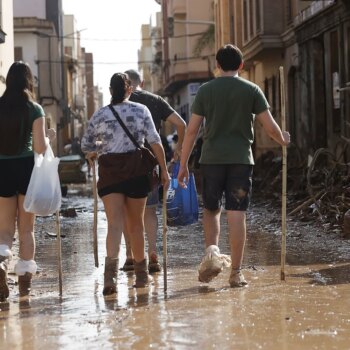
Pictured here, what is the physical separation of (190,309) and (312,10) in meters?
17.9

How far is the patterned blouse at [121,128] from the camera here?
767cm

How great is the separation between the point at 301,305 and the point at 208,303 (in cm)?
62

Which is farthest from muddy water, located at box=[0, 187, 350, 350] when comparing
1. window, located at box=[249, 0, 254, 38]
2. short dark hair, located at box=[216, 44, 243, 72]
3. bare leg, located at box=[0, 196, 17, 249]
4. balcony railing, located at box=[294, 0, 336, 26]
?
window, located at box=[249, 0, 254, 38]

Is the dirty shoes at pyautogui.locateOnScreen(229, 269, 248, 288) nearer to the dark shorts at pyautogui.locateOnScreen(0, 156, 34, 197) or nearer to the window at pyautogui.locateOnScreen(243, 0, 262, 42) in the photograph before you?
the dark shorts at pyautogui.locateOnScreen(0, 156, 34, 197)

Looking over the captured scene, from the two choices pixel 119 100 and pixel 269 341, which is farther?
pixel 119 100

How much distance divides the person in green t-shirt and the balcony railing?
13663 mm

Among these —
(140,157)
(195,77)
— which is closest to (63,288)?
(140,157)

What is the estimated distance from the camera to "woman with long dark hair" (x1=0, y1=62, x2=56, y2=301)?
24.6 feet

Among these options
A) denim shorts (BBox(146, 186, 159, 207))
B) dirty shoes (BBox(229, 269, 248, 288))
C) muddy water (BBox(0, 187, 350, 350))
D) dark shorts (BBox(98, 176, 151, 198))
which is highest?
dark shorts (BBox(98, 176, 151, 198))

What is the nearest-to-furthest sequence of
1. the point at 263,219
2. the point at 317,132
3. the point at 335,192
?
the point at 335,192
the point at 263,219
the point at 317,132

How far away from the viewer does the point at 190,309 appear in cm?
643

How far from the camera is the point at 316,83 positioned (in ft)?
78.1

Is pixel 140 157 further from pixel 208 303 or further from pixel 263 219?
pixel 263 219

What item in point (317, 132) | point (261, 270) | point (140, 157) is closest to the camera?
point (140, 157)
